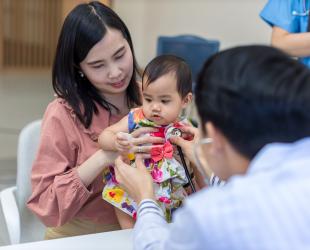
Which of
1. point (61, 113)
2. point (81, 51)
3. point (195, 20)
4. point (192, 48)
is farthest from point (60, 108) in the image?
point (195, 20)

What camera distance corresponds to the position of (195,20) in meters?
5.05

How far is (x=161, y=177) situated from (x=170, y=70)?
1.00ft

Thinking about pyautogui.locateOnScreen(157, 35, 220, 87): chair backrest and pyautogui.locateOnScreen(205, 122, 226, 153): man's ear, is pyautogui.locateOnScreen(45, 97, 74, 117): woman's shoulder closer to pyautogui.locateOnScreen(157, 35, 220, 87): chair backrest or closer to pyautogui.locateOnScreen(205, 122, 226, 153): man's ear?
pyautogui.locateOnScreen(205, 122, 226, 153): man's ear

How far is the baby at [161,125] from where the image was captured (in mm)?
1335

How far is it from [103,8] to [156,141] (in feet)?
1.50

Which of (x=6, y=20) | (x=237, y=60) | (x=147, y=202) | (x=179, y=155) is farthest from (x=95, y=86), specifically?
(x=6, y=20)

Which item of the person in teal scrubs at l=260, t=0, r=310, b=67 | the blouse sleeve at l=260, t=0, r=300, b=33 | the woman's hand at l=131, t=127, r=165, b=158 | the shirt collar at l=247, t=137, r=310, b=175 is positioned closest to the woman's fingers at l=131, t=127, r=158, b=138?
the woman's hand at l=131, t=127, r=165, b=158

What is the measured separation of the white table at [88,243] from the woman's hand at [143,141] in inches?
9.4

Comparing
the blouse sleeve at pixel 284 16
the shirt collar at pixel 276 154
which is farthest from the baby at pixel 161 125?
the blouse sleeve at pixel 284 16

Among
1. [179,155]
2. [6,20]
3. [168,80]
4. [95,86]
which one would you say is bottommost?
[6,20]

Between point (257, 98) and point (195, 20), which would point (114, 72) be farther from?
point (195, 20)

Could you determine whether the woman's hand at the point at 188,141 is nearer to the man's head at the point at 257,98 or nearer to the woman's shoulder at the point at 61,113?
the woman's shoulder at the point at 61,113

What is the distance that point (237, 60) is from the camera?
800mm

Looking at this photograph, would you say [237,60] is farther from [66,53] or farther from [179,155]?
[66,53]
